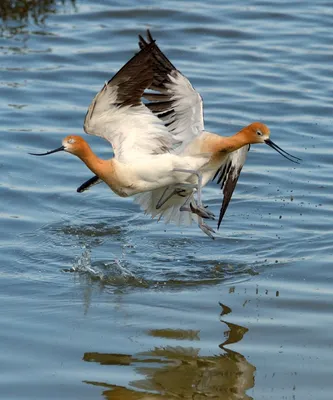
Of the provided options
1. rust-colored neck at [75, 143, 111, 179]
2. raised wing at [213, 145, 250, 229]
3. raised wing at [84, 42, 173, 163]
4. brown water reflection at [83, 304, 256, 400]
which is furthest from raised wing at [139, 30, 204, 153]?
brown water reflection at [83, 304, 256, 400]

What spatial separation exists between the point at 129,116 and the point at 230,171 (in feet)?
5.10

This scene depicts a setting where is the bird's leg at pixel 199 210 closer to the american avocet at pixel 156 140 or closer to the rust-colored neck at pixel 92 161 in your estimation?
the american avocet at pixel 156 140

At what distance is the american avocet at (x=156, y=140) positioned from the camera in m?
8.38

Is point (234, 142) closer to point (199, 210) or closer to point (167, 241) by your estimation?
point (199, 210)

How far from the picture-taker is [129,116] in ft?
28.3

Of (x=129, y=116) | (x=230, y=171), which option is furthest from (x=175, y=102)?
(x=230, y=171)

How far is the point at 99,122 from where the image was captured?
855 cm

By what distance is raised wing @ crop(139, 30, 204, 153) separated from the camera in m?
8.85

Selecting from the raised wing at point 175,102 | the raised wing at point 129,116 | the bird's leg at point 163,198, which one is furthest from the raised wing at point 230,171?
the raised wing at point 129,116

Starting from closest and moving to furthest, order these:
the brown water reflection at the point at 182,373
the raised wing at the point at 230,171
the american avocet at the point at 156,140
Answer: the brown water reflection at the point at 182,373, the american avocet at the point at 156,140, the raised wing at the point at 230,171

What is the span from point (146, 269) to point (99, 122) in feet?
4.52

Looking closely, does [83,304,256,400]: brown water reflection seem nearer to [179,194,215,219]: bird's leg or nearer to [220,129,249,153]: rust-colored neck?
[179,194,215,219]: bird's leg

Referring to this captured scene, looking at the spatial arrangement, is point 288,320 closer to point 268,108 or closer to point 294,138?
point 294,138

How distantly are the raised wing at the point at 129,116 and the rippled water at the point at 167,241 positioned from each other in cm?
105
